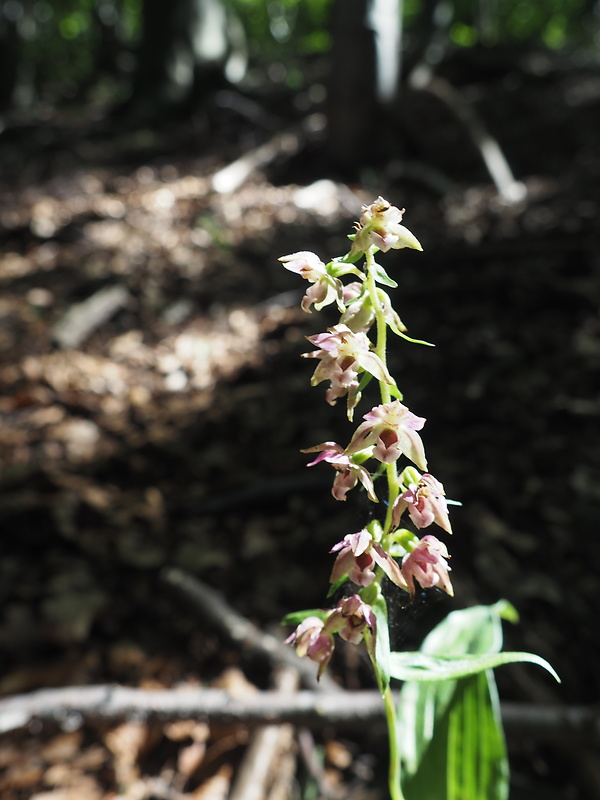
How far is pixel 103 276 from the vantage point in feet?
17.6

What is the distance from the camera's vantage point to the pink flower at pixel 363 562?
1002mm

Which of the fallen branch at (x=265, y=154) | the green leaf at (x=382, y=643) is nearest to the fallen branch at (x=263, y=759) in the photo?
the green leaf at (x=382, y=643)

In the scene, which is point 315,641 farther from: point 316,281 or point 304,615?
point 316,281

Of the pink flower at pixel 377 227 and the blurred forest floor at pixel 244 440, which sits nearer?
the pink flower at pixel 377 227

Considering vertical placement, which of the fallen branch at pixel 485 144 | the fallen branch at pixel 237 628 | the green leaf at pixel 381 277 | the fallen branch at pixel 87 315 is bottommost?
the fallen branch at pixel 237 628

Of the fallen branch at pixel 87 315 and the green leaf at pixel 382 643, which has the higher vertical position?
the fallen branch at pixel 87 315

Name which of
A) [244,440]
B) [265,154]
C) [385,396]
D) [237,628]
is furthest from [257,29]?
[385,396]

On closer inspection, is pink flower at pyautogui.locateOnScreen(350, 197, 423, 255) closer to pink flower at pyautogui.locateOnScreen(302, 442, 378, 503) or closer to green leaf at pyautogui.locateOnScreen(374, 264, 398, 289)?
green leaf at pyautogui.locateOnScreen(374, 264, 398, 289)

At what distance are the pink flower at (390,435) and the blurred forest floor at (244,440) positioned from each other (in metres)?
0.50

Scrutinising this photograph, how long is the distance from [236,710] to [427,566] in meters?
1.18

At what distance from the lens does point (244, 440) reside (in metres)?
3.72

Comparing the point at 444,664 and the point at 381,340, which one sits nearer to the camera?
the point at 381,340

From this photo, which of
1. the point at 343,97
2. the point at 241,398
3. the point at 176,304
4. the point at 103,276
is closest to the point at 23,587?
the point at 241,398

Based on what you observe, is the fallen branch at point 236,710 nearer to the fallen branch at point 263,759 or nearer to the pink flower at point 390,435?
the fallen branch at point 263,759
